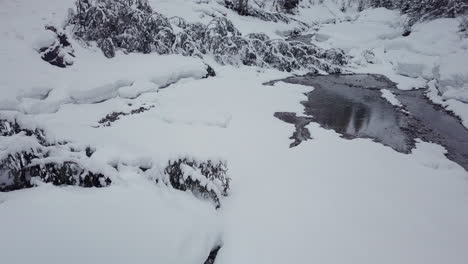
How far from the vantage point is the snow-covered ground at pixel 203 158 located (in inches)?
120

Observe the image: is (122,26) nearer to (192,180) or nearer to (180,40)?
(180,40)

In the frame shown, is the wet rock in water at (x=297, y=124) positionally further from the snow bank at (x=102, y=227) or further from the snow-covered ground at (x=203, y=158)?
the snow bank at (x=102, y=227)

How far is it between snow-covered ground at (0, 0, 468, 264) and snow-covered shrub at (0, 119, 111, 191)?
197 millimetres

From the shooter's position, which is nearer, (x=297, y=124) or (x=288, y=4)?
(x=297, y=124)

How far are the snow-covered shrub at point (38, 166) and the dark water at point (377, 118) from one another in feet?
12.3

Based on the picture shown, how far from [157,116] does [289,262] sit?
425 centimetres

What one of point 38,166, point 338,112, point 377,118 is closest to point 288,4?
point 338,112

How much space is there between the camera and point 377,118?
8.08 meters

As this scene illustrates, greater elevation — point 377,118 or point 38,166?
point 38,166

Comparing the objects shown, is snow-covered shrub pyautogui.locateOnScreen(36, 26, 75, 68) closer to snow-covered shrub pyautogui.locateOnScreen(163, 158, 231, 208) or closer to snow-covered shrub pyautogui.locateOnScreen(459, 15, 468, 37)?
snow-covered shrub pyautogui.locateOnScreen(163, 158, 231, 208)

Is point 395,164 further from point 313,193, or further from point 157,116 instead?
point 157,116

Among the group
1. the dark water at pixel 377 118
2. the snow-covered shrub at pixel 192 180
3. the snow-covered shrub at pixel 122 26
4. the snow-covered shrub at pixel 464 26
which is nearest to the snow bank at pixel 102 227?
the snow-covered shrub at pixel 192 180

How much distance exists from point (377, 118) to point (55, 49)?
25.5ft

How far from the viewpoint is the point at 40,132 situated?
4.13 m
